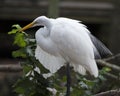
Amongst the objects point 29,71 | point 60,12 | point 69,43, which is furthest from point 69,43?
point 60,12

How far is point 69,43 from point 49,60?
1.17 feet

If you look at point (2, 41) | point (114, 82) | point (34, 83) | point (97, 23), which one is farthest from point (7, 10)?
point (34, 83)

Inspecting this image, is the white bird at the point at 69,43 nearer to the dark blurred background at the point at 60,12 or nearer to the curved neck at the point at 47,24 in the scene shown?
the curved neck at the point at 47,24

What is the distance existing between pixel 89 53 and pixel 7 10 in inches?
208

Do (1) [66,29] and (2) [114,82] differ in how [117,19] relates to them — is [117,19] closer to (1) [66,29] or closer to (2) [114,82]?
(2) [114,82]

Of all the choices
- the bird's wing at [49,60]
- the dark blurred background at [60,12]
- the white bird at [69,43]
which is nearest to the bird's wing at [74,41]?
the white bird at [69,43]

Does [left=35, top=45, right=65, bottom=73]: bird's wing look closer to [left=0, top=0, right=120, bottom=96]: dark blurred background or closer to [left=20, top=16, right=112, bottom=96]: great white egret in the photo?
[left=20, top=16, right=112, bottom=96]: great white egret

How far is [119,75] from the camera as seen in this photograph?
5902mm

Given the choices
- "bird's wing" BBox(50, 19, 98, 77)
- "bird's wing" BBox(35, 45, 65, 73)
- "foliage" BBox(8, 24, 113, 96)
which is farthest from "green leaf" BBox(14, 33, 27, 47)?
"bird's wing" BBox(50, 19, 98, 77)

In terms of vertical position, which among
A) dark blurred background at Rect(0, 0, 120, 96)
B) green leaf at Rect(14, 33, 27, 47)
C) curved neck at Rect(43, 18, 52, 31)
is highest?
curved neck at Rect(43, 18, 52, 31)

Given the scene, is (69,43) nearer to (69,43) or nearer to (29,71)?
(69,43)

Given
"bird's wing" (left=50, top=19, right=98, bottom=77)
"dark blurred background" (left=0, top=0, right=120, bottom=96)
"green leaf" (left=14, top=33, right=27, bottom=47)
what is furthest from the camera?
"dark blurred background" (left=0, top=0, right=120, bottom=96)

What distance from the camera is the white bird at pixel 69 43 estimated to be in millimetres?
4949

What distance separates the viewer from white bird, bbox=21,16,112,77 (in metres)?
4.95
